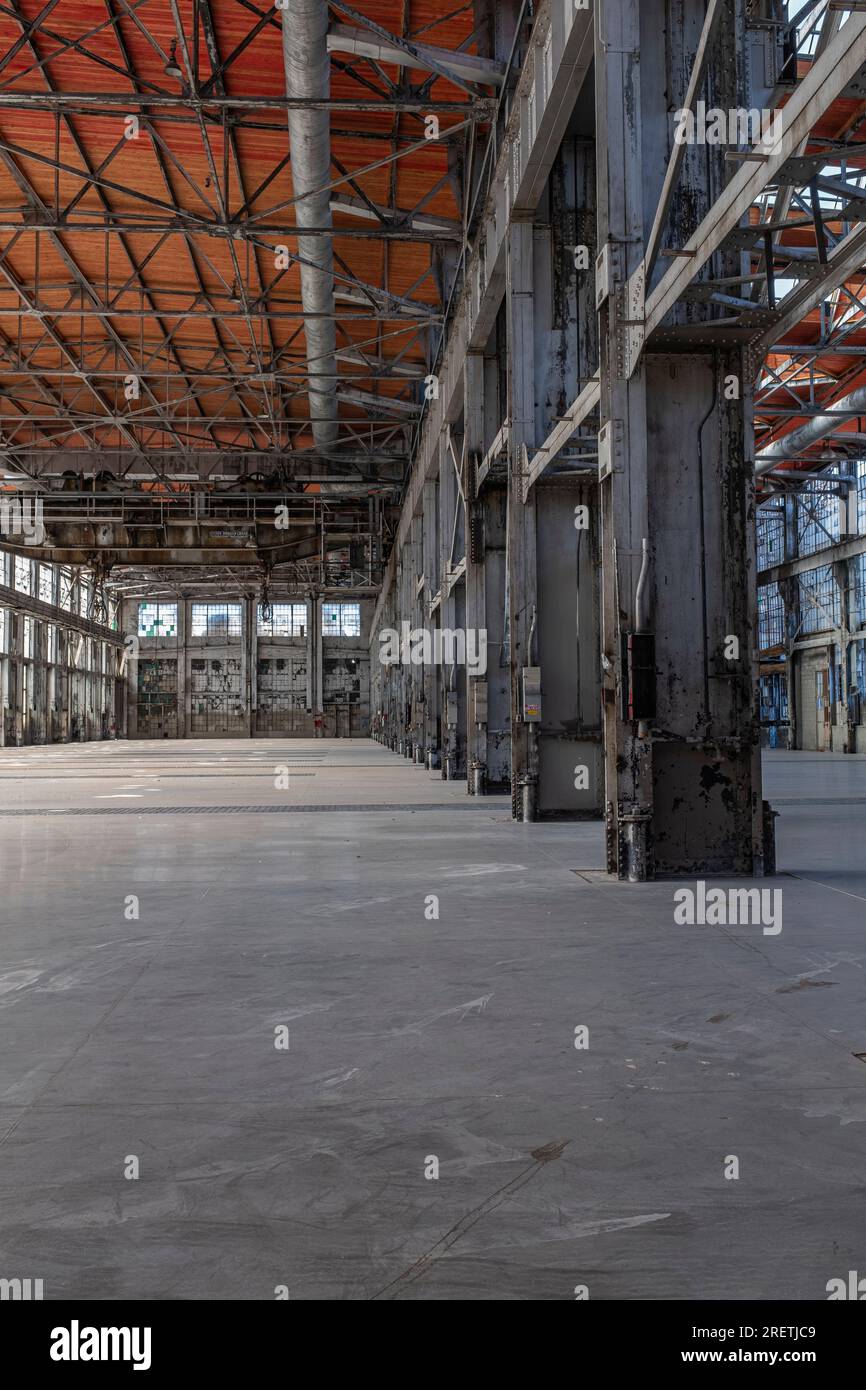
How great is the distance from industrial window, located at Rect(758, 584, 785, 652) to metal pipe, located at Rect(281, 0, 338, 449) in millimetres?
27261

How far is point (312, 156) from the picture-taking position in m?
16.7

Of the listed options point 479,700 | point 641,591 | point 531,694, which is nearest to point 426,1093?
point 641,591

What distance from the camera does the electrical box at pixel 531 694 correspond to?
1386 cm

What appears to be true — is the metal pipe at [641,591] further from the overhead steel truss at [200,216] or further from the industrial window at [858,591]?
the industrial window at [858,591]

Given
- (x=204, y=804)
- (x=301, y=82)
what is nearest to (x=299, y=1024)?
(x=204, y=804)

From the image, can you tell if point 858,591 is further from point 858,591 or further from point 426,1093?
point 426,1093

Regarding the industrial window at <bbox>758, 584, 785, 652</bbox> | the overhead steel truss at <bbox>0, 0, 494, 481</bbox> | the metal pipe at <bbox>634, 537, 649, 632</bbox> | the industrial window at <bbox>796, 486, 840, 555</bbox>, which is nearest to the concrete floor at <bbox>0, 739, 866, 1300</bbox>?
the metal pipe at <bbox>634, 537, 649, 632</bbox>

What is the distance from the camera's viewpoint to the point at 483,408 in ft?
62.3

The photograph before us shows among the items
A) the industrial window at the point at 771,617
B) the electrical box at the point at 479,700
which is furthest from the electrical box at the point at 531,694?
the industrial window at the point at 771,617

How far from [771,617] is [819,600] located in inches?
221

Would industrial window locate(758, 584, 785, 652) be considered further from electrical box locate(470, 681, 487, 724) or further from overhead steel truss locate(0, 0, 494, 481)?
electrical box locate(470, 681, 487, 724)

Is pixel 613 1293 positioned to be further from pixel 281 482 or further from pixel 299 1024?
pixel 281 482

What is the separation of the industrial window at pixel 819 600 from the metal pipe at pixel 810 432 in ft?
24.3

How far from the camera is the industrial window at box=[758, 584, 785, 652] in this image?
4788 centimetres
